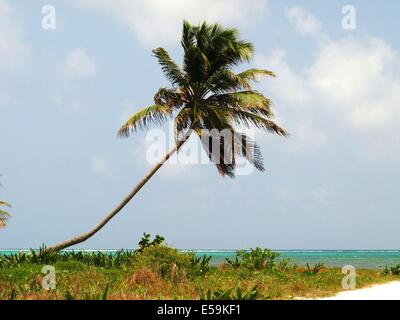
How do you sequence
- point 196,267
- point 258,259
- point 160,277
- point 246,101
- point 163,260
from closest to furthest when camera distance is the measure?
point 160,277
point 163,260
point 196,267
point 258,259
point 246,101

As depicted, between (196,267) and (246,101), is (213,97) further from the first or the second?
(196,267)

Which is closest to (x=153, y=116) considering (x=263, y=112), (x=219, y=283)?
(x=263, y=112)

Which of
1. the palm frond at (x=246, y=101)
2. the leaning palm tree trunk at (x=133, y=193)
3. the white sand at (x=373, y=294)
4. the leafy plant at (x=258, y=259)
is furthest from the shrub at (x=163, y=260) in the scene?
the palm frond at (x=246, y=101)

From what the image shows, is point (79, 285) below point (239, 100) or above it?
below

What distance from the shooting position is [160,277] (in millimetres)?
17297

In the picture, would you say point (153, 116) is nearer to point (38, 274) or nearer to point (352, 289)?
point (38, 274)

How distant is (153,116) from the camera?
25172 mm

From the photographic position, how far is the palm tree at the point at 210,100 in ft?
81.9

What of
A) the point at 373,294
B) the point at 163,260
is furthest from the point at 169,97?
the point at 373,294

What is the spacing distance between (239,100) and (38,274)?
11.6 m

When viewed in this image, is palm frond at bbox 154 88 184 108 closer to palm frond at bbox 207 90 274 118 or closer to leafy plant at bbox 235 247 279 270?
palm frond at bbox 207 90 274 118

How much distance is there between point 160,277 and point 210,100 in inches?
428
